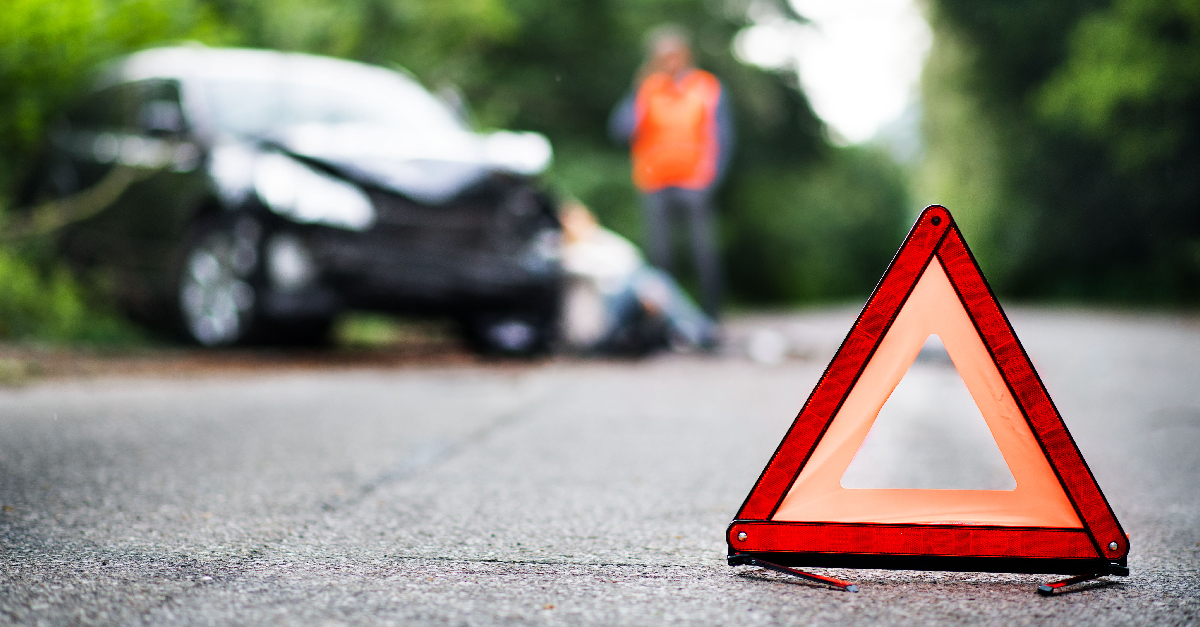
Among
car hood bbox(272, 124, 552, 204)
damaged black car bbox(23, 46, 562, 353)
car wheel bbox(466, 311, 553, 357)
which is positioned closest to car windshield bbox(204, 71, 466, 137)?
damaged black car bbox(23, 46, 562, 353)

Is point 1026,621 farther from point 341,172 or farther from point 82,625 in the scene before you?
point 341,172

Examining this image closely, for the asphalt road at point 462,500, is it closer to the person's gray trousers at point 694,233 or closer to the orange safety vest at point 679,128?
the person's gray trousers at point 694,233

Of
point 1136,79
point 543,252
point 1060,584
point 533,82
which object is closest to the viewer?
point 1060,584

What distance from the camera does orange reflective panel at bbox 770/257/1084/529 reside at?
2850mm

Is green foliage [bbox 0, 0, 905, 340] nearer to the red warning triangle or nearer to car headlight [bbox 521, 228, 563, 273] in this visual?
car headlight [bbox 521, 228, 563, 273]

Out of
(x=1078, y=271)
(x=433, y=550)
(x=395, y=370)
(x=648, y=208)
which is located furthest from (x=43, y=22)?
(x=1078, y=271)

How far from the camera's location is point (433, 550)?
3148 mm

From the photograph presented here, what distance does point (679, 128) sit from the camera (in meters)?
9.80

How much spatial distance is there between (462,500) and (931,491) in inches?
59.9

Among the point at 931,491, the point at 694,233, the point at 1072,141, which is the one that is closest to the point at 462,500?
the point at 931,491

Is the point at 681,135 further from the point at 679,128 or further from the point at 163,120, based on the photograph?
the point at 163,120

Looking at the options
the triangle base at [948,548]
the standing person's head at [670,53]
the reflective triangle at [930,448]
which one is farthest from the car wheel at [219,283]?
the triangle base at [948,548]

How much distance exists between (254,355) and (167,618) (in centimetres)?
554

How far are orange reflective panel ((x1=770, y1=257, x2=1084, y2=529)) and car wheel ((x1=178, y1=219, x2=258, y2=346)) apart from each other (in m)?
5.28
